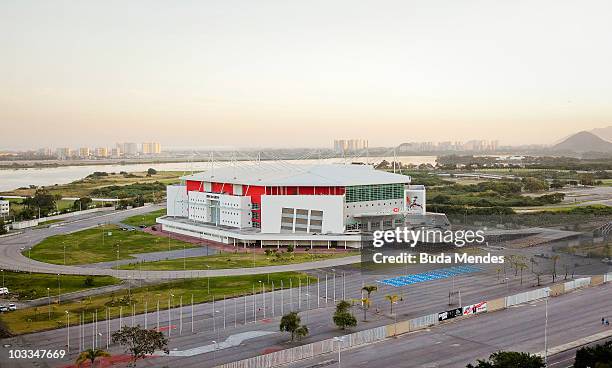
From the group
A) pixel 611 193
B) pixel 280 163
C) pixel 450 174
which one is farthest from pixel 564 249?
pixel 450 174

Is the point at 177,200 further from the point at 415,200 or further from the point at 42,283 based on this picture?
the point at 42,283

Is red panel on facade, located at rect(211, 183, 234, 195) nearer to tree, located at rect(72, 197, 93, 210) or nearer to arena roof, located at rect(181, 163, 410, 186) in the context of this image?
arena roof, located at rect(181, 163, 410, 186)

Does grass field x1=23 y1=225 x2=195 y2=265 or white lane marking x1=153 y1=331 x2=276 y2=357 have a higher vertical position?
white lane marking x1=153 y1=331 x2=276 y2=357

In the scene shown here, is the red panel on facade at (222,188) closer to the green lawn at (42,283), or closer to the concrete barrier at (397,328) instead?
the green lawn at (42,283)

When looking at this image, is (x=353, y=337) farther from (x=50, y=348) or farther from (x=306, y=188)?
(x=306, y=188)

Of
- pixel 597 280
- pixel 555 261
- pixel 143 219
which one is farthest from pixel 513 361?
pixel 143 219

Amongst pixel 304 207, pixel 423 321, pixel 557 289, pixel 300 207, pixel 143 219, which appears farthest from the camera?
pixel 143 219

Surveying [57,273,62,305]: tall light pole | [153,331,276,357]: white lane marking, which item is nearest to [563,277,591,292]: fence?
[153,331,276,357]: white lane marking
